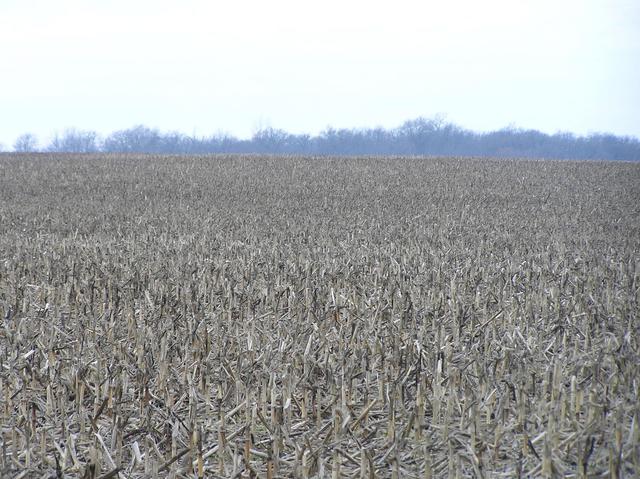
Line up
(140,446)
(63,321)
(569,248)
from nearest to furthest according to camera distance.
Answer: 1. (140,446)
2. (63,321)
3. (569,248)

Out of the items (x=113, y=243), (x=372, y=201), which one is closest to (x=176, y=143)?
(x=372, y=201)

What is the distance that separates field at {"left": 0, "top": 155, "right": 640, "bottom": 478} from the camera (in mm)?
3188

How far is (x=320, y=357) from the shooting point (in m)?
4.47

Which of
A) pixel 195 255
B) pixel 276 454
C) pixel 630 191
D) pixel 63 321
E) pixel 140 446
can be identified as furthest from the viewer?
pixel 630 191

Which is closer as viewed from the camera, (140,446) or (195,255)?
(140,446)

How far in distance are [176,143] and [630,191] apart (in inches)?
3177

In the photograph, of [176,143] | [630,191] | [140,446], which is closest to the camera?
[140,446]

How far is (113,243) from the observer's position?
10.5 meters

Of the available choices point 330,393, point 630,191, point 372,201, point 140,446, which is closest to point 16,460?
point 140,446

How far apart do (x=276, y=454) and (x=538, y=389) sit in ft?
5.39

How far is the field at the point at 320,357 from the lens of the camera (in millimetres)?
3188

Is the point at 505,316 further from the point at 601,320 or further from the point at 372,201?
the point at 372,201

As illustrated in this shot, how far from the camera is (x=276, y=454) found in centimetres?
315

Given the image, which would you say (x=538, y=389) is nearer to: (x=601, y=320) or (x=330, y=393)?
(x=330, y=393)
